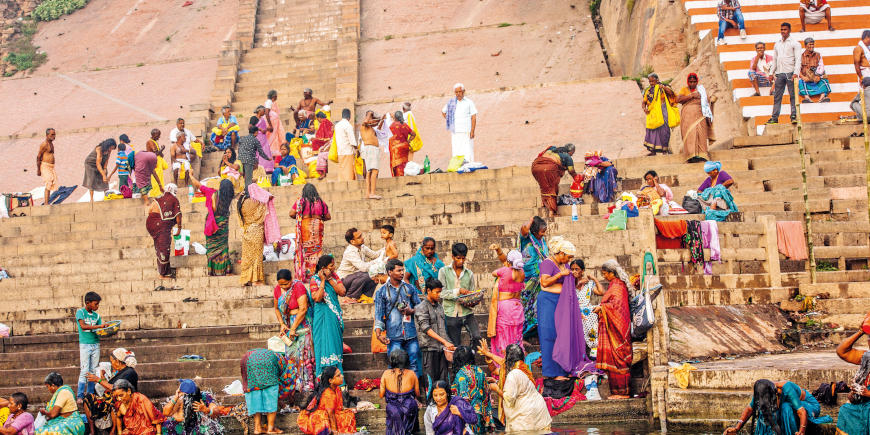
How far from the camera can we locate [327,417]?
8.37m

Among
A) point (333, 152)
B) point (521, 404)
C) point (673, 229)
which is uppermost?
point (333, 152)

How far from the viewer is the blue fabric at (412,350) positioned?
8.88 metres

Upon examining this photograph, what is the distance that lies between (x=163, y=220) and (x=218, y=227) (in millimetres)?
671

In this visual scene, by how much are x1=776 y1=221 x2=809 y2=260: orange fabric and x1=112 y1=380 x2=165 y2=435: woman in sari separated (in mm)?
7016

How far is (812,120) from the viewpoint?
16.0 m

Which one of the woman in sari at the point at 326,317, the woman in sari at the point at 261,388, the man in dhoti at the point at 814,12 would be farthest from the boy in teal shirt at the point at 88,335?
the man in dhoti at the point at 814,12

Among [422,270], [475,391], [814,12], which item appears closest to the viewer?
[475,391]

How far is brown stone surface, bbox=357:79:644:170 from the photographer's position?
17578 mm

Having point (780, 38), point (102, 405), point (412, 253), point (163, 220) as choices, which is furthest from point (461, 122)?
point (102, 405)

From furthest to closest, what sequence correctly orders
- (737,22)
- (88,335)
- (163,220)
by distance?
(737,22) < (163,220) < (88,335)

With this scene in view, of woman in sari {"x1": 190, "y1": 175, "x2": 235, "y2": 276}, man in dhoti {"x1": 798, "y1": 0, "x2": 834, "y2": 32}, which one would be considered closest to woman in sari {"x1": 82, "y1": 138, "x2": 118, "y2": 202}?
woman in sari {"x1": 190, "y1": 175, "x2": 235, "y2": 276}

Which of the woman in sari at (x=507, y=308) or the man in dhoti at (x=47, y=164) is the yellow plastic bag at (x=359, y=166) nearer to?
the man in dhoti at (x=47, y=164)

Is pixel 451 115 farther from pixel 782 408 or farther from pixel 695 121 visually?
pixel 782 408

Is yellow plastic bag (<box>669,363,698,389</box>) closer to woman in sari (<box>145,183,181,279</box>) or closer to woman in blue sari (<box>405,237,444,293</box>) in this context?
woman in blue sari (<box>405,237,444,293</box>)
